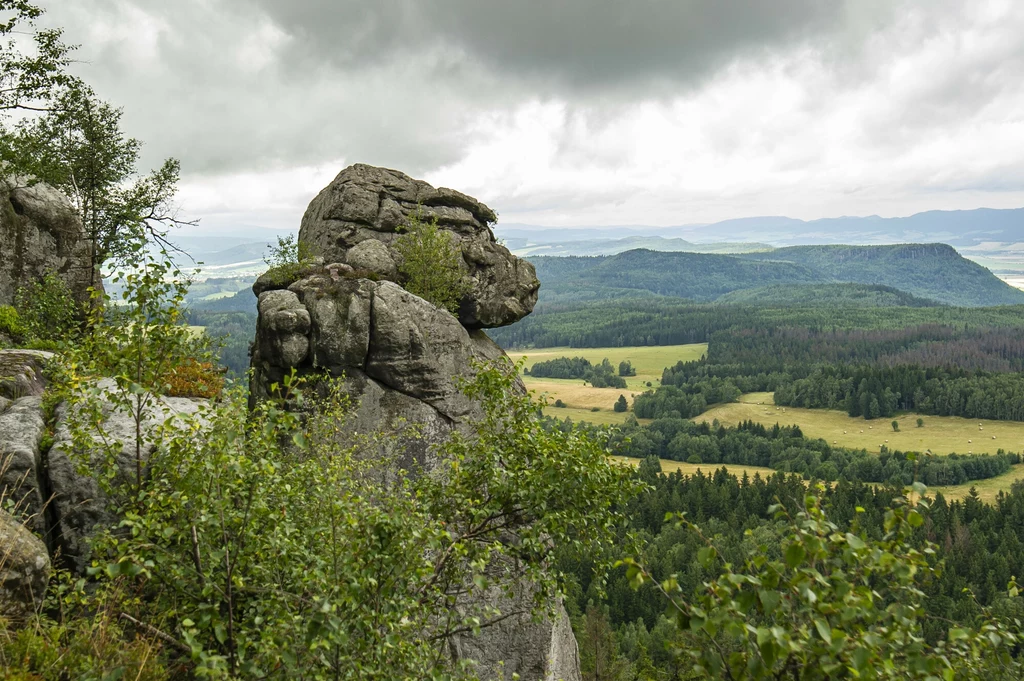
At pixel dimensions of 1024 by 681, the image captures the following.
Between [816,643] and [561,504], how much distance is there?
686 centimetres

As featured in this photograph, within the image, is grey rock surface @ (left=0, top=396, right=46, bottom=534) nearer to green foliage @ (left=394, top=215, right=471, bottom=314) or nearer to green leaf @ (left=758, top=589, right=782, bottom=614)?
green leaf @ (left=758, top=589, right=782, bottom=614)

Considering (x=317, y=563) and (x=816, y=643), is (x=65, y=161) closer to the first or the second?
(x=317, y=563)

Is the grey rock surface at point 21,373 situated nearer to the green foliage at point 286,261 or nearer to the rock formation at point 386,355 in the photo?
the rock formation at point 386,355

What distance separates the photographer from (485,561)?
9.61m

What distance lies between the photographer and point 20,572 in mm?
11789

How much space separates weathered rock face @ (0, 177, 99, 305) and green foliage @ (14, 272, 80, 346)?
118 inches

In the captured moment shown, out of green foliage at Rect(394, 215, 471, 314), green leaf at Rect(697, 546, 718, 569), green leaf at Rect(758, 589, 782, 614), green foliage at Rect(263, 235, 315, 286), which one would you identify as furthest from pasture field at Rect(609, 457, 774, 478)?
green leaf at Rect(758, 589, 782, 614)

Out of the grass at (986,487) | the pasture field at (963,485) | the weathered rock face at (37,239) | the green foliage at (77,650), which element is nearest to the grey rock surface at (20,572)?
the green foliage at (77,650)

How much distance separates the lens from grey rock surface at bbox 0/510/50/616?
11.5 m

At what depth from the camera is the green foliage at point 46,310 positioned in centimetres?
2780

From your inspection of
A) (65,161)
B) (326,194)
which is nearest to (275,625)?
(326,194)

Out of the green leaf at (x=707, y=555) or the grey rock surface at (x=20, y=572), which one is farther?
the grey rock surface at (x=20, y=572)

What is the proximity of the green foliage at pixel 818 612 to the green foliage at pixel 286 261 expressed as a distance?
26.4m

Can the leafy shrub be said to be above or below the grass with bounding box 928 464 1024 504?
above
